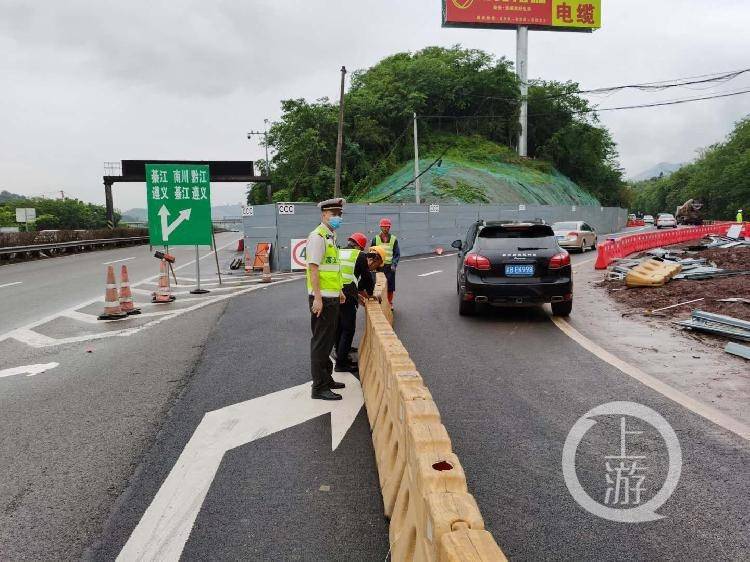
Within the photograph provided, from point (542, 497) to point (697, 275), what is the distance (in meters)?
11.6

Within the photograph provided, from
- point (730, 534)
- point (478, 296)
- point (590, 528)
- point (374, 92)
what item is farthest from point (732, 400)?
point (374, 92)

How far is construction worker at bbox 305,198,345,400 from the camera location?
5.41 meters

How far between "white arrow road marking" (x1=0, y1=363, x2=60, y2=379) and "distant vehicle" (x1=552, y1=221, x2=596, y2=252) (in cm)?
2078

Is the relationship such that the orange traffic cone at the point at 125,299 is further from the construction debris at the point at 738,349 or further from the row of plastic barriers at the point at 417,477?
the construction debris at the point at 738,349

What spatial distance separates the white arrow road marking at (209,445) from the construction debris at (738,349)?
4.67m

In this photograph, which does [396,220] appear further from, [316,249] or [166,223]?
[316,249]

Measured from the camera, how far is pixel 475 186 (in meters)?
45.7

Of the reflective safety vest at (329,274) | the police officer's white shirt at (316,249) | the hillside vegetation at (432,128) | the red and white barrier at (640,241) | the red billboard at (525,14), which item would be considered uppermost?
the red billboard at (525,14)

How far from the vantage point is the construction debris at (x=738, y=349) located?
6.69m

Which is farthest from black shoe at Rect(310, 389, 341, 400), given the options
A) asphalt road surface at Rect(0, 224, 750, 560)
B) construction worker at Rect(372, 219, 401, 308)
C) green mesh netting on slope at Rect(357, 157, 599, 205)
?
green mesh netting on slope at Rect(357, 157, 599, 205)

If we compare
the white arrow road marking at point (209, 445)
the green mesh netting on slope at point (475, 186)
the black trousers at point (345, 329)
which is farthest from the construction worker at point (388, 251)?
the green mesh netting on slope at point (475, 186)

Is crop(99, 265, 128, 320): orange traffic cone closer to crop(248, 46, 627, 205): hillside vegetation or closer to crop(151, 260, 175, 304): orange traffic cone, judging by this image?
crop(151, 260, 175, 304): orange traffic cone

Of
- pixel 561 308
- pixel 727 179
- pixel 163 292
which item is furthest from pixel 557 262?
pixel 727 179

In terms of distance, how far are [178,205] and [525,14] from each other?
48.1 metres
